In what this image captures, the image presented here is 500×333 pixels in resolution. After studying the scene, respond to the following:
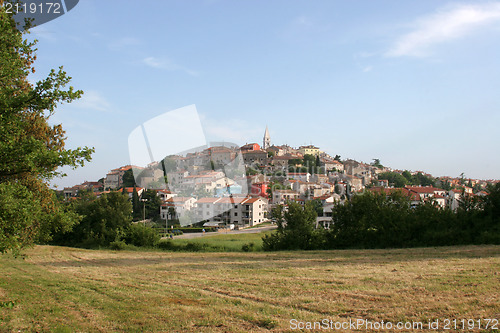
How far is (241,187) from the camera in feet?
209

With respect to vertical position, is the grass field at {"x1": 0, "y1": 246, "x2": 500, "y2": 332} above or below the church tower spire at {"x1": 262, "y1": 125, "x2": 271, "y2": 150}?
below

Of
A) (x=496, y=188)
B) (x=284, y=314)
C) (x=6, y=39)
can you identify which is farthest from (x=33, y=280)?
(x=496, y=188)

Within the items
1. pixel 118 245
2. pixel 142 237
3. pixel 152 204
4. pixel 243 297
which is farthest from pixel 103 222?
pixel 152 204

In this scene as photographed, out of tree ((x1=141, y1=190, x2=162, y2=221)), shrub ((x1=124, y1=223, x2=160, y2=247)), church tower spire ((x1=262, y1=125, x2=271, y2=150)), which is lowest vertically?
shrub ((x1=124, y1=223, x2=160, y2=247))

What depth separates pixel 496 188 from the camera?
1938 cm

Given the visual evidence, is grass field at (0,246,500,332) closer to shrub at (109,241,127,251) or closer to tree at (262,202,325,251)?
tree at (262,202,325,251)

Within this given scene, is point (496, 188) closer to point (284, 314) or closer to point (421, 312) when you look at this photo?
point (421, 312)

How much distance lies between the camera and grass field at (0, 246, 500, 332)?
5531 millimetres

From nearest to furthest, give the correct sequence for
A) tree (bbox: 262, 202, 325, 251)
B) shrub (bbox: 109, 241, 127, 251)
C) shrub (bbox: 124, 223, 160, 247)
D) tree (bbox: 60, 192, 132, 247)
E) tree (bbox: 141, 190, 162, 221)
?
1. tree (bbox: 262, 202, 325, 251)
2. shrub (bbox: 109, 241, 127, 251)
3. shrub (bbox: 124, 223, 160, 247)
4. tree (bbox: 60, 192, 132, 247)
5. tree (bbox: 141, 190, 162, 221)

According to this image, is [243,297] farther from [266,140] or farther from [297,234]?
[266,140]

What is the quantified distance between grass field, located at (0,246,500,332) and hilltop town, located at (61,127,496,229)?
37.0 feet

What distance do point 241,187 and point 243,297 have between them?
5664 cm

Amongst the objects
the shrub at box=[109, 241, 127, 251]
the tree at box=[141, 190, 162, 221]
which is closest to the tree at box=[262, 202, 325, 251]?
the shrub at box=[109, 241, 127, 251]

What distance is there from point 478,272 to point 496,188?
42.2ft
